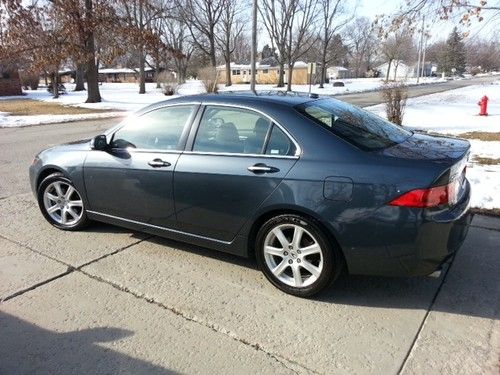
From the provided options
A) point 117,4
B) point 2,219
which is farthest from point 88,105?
point 2,219

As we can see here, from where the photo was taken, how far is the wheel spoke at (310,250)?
3.26 m

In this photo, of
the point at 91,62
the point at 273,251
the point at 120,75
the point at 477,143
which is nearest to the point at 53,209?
the point at 273,251

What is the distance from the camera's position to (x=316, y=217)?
318 centimetres

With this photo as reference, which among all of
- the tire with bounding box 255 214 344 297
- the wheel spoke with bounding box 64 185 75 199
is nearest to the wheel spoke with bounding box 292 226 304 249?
the tire with bounding box 255 214 344 297

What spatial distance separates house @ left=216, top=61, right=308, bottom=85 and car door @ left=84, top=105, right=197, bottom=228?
5955 centimetres

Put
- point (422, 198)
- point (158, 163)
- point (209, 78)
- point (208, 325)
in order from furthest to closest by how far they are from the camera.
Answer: point (209, 78) → point (158, 163) → point (208, 325) → point (422, 198)

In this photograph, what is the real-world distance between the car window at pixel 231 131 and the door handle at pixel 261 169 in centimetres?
14

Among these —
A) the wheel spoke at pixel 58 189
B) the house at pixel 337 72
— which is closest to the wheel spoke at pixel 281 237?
the wheel spoke at pixel 58 189

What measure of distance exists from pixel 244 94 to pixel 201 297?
1865 mm

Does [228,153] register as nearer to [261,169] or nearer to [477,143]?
[261,169]

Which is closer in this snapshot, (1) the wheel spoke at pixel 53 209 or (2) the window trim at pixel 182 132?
(2) the window trim at pixel 182 132

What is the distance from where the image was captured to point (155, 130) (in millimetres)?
4137

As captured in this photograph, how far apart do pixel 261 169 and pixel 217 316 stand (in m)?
1.15

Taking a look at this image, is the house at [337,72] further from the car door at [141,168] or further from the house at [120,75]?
the car door at [141,168]
